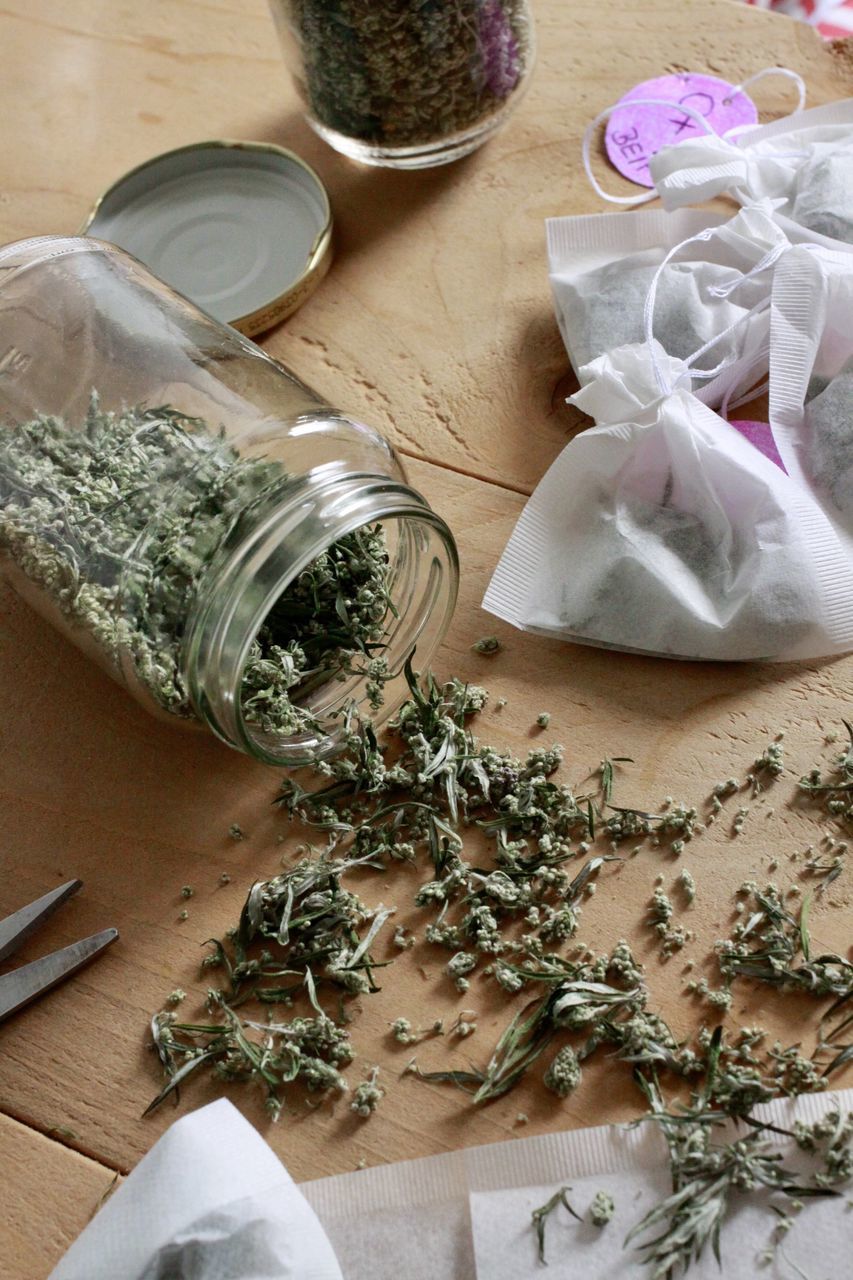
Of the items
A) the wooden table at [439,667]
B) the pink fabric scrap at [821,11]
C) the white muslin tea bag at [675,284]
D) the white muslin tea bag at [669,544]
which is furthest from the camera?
the pink fabric scrap at [821,11]

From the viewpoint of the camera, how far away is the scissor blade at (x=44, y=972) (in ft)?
2.99

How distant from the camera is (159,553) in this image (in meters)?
0.90

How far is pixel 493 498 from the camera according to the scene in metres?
1.13

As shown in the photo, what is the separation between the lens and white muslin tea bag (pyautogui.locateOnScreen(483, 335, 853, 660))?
1.00 meters

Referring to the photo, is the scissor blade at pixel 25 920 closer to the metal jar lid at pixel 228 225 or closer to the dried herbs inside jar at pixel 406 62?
the metal jar lid at pixel 228 225

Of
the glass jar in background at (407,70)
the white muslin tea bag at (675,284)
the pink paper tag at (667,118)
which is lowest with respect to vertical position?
the white muslin tea bag at (675,284)

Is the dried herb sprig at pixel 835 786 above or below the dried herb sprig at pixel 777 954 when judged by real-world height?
above

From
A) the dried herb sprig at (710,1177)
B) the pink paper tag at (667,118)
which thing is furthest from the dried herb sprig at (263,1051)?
the pink paper tag at (667,118)

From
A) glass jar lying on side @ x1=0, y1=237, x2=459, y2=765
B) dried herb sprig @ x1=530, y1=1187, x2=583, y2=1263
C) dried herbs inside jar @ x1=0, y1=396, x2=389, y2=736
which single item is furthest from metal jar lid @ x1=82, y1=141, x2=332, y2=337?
dried herb sprig @ x1=530, y1=1187, x2=583, y2=1263

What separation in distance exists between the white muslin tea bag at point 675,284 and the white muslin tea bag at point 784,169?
4 cm

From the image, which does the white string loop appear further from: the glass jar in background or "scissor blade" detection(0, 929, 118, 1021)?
"scissor blade" detection(0, 929, 118, 1021)

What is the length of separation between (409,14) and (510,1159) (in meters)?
0.96

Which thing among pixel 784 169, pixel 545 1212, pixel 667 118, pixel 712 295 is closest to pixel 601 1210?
pixel 545 1212

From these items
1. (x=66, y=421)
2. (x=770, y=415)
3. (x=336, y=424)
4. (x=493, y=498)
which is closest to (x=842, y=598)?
(x=770, y=415)
